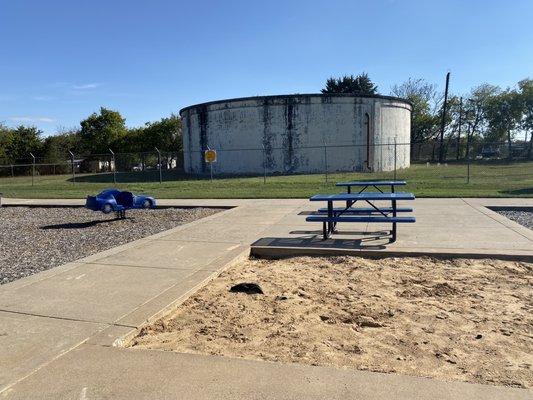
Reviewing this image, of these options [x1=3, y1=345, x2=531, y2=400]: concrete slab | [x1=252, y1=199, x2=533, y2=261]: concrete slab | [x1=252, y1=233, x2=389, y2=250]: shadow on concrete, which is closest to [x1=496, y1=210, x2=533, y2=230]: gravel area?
[x1=252, y1=199, x2=533, y2=261]: concrete slab

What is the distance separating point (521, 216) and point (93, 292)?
370 inches

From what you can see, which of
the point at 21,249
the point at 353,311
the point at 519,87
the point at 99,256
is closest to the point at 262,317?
the point at 353,311

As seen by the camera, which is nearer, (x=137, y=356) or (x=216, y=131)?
(x=137, y=356)

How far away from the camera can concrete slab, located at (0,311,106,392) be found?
126 inches

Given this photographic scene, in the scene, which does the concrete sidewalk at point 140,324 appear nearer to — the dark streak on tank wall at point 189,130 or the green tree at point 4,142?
the dark streak on tank wall at point 189,130

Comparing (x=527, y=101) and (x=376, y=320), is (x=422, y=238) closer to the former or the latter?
(x=376, y=320)

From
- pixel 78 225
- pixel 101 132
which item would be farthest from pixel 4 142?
pixel 78 225

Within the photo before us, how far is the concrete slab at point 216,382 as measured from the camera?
2805 millimetres

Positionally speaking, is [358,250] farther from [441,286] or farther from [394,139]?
[394,139]

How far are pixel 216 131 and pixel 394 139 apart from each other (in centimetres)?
1355

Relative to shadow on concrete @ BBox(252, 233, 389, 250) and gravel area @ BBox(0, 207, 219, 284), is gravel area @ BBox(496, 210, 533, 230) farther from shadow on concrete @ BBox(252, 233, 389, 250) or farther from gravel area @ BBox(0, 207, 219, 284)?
gravel area @ BBox(0, 207, 219, 284)

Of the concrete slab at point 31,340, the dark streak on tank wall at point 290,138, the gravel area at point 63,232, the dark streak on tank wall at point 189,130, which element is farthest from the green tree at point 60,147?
the concrete slab at point 31,340

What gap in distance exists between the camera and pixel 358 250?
22.4 ft

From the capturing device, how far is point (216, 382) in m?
2.97
